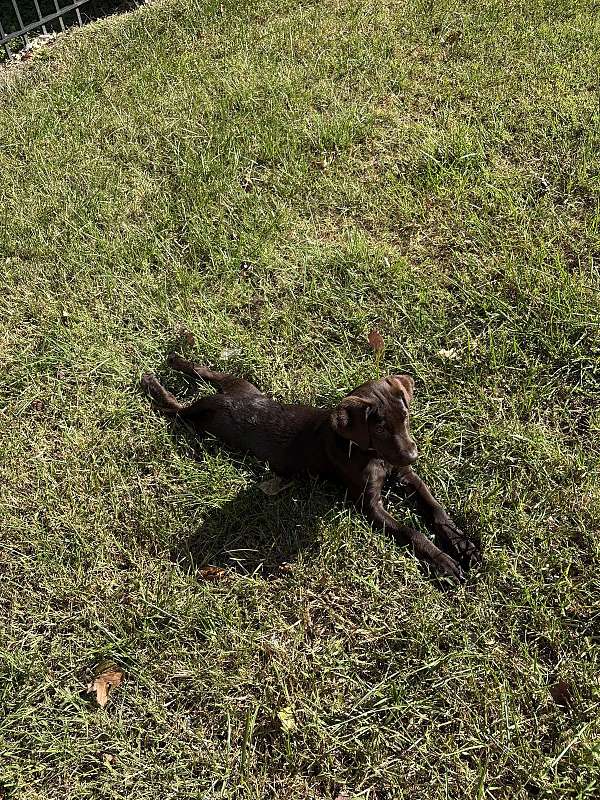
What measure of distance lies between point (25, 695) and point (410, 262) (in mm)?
3031

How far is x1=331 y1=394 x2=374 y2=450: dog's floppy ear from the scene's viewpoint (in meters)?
2.84

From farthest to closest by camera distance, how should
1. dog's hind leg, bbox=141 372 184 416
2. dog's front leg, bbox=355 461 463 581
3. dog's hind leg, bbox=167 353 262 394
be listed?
dog's hind leg, bbox=141 372 184 416 → dog's hind leg, bbox=167 353 262 394 → dog's front leg, bbox=355 461 463 581

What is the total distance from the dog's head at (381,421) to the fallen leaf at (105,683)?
1.33 metres

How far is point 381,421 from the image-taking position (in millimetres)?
2838

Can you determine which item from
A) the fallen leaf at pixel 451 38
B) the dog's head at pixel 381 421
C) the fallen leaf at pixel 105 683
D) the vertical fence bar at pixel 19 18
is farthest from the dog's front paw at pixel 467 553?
the vertical fence bar at pixel 19 18

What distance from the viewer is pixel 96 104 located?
5.96 meters

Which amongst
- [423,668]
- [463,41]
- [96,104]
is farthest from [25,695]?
[463,41]

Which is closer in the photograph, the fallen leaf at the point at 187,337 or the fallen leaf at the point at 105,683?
the fallen leaf at the point at 105,683

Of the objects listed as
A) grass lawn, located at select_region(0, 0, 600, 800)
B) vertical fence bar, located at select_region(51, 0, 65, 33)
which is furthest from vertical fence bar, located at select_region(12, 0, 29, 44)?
grass lawn, located at select_region(0, 0, 600, 800)

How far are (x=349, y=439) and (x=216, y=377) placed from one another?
44.2 inches

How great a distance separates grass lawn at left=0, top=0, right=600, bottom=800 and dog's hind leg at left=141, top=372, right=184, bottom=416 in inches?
3.1

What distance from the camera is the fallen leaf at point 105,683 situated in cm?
284

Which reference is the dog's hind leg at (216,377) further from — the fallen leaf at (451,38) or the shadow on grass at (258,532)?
the fallen leaf at (451,38)

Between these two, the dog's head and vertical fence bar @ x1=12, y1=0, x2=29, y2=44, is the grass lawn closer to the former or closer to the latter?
the dog's head
